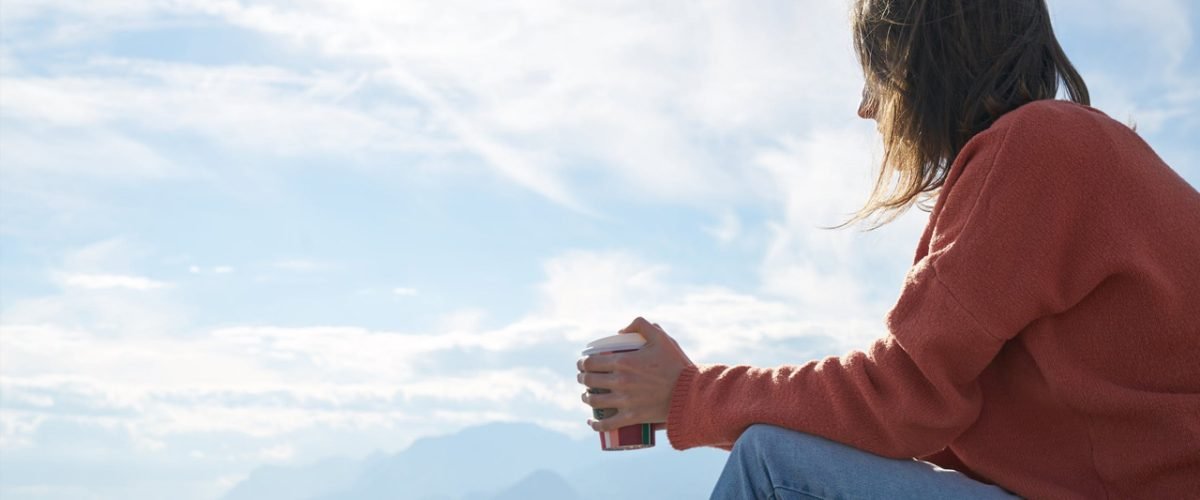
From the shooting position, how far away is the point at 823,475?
7.51ft

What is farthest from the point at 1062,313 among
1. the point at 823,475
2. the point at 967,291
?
the point at 823,475

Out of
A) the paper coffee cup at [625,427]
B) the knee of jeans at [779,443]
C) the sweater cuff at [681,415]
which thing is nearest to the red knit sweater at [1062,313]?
the knee of jeans at [779,443]

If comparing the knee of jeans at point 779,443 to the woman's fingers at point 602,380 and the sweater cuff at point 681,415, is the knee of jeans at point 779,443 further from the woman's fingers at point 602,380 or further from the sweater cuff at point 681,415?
the woman's fingers at point 602,380

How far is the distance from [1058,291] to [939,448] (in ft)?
1.53

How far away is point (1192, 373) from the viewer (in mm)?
2094

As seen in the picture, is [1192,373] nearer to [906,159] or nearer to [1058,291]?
[1058,291]

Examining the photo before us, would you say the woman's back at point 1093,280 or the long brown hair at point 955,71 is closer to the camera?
the woman's back at point 1093,280

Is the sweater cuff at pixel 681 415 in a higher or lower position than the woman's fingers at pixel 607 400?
lower

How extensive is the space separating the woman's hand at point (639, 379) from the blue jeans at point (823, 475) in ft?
1.11

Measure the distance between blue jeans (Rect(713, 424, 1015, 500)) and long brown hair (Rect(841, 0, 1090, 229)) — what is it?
75 cm

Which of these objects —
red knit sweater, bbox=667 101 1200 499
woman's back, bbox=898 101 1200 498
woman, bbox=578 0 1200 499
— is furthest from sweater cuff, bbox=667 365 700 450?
woman's back, bbox=898 101 1200 498

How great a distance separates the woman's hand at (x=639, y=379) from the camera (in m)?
2.64

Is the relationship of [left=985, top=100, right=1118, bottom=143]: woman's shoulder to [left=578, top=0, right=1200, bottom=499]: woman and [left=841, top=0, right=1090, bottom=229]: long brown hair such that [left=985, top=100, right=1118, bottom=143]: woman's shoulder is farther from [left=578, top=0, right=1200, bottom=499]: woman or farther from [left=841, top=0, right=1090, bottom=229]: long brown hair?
[left=841, top=0, right=1090, bottom=229]: long brown hair

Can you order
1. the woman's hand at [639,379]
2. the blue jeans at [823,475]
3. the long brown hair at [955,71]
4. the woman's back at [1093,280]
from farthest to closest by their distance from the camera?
1. the woman's hand at [639,379]
2. the long brown hair at [955,71]
3. the blue jeans at [823,475]
4. the woman's back at [1093,280]
